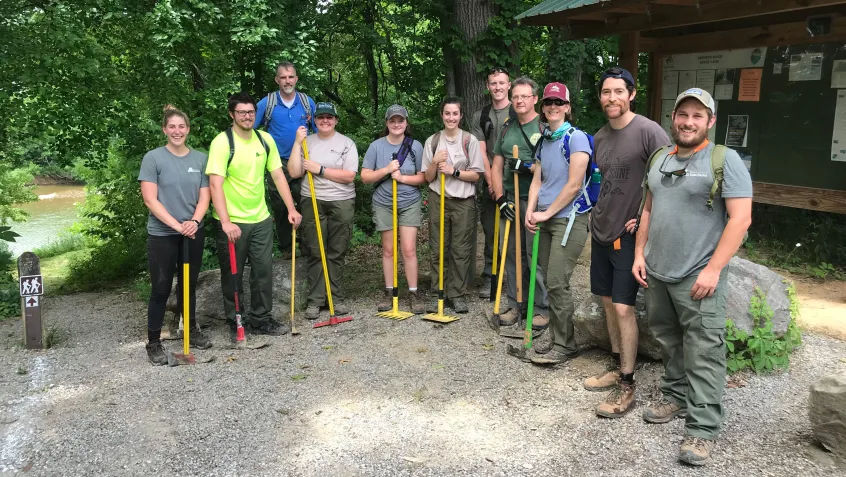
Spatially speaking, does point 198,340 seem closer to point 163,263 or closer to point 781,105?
point 163,263

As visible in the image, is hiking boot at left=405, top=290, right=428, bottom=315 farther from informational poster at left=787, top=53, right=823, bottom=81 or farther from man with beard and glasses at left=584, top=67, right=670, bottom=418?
informational poster at left=787, top=53, right=823, bottom=81

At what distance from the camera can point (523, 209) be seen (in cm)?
512

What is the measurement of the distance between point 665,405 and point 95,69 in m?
6.28

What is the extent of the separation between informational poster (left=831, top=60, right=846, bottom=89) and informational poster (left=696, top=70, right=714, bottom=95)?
1162mm

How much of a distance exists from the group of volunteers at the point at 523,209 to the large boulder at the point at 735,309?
17 centimetres

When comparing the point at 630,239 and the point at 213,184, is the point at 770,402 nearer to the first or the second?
the point at 630,239

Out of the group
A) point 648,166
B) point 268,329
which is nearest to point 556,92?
point 648,166

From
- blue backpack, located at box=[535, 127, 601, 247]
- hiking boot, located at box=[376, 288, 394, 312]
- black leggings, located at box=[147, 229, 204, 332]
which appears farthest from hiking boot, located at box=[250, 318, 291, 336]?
blue backpack, located at box=[535, 127, 601, 247]

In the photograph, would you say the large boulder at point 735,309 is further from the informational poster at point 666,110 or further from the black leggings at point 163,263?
the informational poster at point 666,110

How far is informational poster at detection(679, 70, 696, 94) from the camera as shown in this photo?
7.26 m

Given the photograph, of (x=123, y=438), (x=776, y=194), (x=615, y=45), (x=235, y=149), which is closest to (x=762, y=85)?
(x=776, y=194)

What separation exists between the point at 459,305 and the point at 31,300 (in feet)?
11.8

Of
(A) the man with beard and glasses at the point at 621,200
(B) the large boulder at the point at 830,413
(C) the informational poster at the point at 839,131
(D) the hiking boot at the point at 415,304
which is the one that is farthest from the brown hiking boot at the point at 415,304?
(C) the informational poster at the point at 839,131

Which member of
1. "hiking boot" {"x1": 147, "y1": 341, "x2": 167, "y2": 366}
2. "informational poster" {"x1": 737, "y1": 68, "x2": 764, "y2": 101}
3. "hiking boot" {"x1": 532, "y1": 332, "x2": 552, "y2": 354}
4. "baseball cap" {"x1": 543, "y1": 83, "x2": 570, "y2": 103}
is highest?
"informational poster" {"x1": 737, "y1": 68, "x2": 764, "y2": 101}
